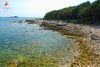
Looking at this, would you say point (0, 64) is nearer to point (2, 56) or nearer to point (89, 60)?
point (2, 56)

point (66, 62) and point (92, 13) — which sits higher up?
point (92, 13)

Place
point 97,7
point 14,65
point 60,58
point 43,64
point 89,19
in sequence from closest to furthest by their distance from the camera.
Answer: point 14,65 → point 43,64 → point 60,58 → point 97,7 → point 89,19

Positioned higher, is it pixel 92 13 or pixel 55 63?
pixel 92 13

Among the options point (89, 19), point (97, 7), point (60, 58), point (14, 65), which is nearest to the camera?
point (14, 65)

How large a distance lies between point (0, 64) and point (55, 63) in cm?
734

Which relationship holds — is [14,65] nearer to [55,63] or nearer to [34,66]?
[34,66]

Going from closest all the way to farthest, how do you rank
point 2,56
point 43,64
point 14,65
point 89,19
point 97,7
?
point 14,65, point 43,64, point 2,56, point 97,7, point 89,19

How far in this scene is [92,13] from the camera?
90.2m

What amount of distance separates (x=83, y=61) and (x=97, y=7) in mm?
65688

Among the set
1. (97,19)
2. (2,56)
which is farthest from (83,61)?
(97,19)

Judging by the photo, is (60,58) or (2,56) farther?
(2,56)

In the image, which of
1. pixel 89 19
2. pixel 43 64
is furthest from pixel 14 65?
pixel 89 19

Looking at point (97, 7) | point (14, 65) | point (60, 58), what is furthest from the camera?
point (97, 7)

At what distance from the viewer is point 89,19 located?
310 ft
